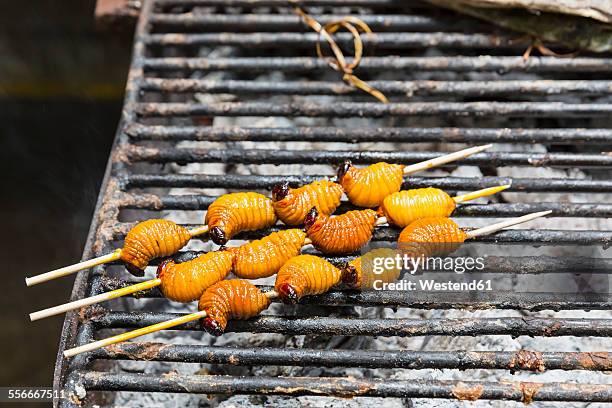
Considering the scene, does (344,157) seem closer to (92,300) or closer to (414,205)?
(414,205)

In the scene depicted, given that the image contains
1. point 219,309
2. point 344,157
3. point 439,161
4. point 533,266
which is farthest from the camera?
point 344,157

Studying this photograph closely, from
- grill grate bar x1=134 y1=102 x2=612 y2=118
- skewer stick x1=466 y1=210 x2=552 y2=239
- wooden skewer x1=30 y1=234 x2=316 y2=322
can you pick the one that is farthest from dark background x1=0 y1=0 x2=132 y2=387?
skewer stick x1=466 y1=210 x2=552 y2=239

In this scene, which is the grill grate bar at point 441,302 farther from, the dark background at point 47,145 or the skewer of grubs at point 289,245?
the dark background at point 47,145

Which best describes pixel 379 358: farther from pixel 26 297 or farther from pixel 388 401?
pixel 26 297

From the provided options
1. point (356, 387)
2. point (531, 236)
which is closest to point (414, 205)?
point (531, 236)

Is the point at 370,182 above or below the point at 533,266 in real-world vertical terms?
above

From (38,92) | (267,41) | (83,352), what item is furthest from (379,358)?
(38,92)
